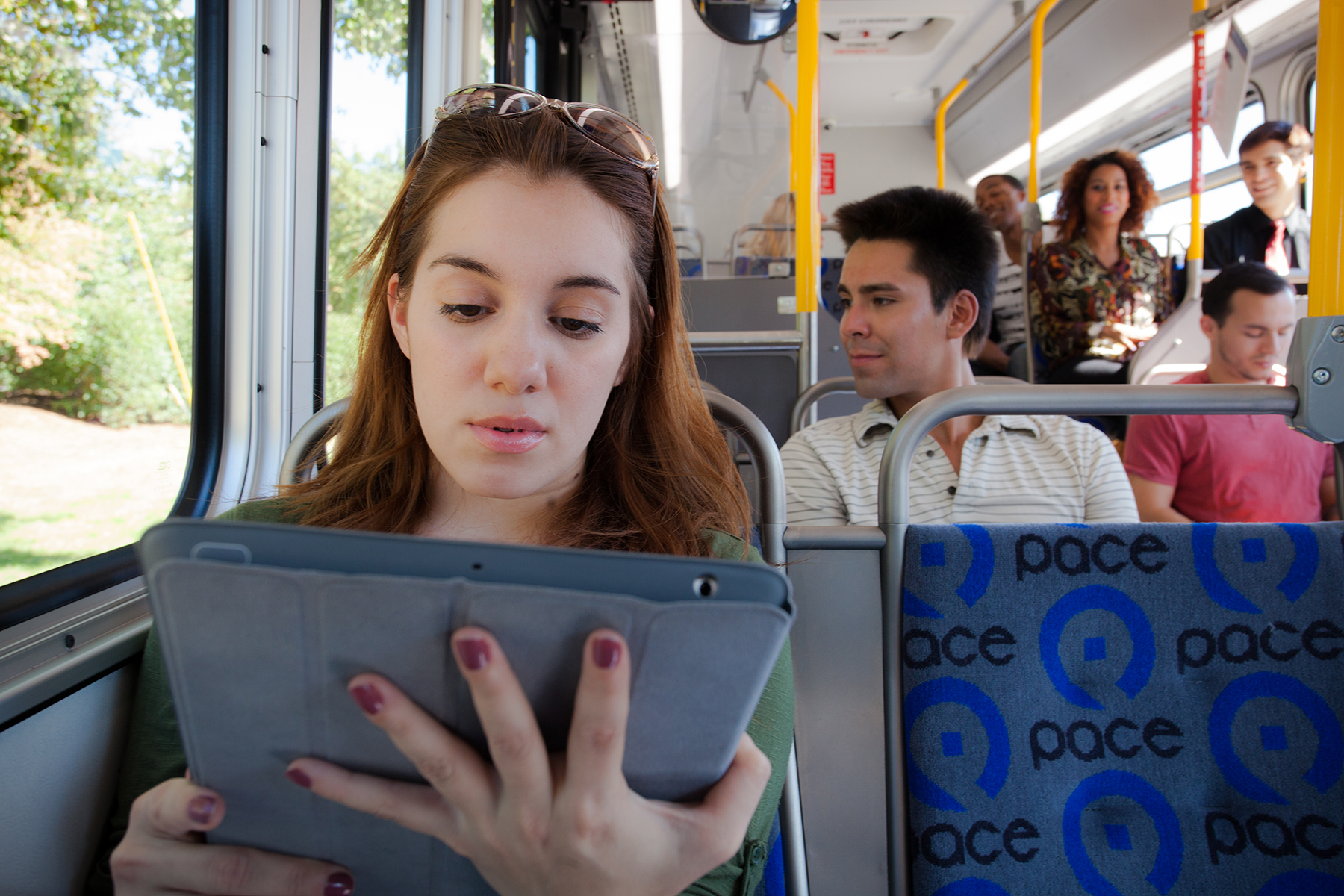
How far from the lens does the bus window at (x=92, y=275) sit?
106 centimetres

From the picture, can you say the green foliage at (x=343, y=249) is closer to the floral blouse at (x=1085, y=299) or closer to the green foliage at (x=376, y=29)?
the green foliage at (x=376, y=29)

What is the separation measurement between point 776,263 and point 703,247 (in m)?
1.08

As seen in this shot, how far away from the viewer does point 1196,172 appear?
3721mm

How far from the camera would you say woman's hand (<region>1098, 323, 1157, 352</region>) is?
3.59 metres

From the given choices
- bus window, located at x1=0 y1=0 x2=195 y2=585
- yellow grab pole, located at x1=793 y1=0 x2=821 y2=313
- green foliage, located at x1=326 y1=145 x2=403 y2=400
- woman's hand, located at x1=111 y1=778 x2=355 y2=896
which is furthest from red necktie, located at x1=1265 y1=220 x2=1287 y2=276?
woman's hand, located at x1=111 y1=778 x2=355 y2=896

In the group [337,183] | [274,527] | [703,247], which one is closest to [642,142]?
[274,527]

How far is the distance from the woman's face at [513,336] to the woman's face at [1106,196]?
11.8ft

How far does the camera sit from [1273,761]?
970 mm

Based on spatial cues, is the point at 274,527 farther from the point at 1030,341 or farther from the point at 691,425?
the point at 1030,341

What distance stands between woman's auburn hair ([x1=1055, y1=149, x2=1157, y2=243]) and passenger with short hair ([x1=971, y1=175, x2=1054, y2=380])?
119 mm

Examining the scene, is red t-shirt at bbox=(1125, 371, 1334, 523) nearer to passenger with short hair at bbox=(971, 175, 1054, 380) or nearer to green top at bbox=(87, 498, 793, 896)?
passenger with short hair at bbox=(971, 175, 1054, 380)

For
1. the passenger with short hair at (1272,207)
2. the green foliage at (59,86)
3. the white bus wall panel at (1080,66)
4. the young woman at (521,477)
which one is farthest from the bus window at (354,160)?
the white bus wall panel at (1080,66)

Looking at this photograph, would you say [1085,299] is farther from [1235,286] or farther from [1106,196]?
[1235,286]

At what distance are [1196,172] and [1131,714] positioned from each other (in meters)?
3.66
